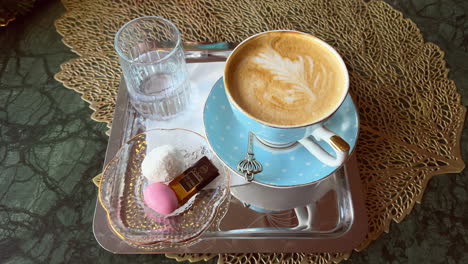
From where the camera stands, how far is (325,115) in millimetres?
644

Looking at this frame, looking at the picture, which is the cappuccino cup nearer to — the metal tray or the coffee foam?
the coffee foam

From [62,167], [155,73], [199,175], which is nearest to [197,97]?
[155,73]

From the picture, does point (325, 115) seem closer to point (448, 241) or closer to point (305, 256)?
point (305, 256)

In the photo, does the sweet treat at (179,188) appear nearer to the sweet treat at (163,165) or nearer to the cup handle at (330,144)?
the sweet treat at (163,165)

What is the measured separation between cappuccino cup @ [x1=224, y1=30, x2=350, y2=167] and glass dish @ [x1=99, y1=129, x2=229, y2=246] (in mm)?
134

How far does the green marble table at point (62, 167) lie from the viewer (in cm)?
72

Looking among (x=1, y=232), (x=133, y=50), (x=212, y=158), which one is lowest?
(x=1, y=232)

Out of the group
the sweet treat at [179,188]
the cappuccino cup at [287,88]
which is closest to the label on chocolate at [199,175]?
the sweet treat at [179,188]

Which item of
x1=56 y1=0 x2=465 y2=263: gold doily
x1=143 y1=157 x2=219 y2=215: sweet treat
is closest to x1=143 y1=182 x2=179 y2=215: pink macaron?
x1=143 y1=157 x2=219 y2=215: sweet treat

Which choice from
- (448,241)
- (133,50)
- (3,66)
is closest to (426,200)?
(448,241)

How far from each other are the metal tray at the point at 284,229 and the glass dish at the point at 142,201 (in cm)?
3

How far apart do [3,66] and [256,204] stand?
2.53 ft

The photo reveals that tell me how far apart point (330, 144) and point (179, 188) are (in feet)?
0.95

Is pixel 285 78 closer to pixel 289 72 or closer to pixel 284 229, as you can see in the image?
pixel 289 72
